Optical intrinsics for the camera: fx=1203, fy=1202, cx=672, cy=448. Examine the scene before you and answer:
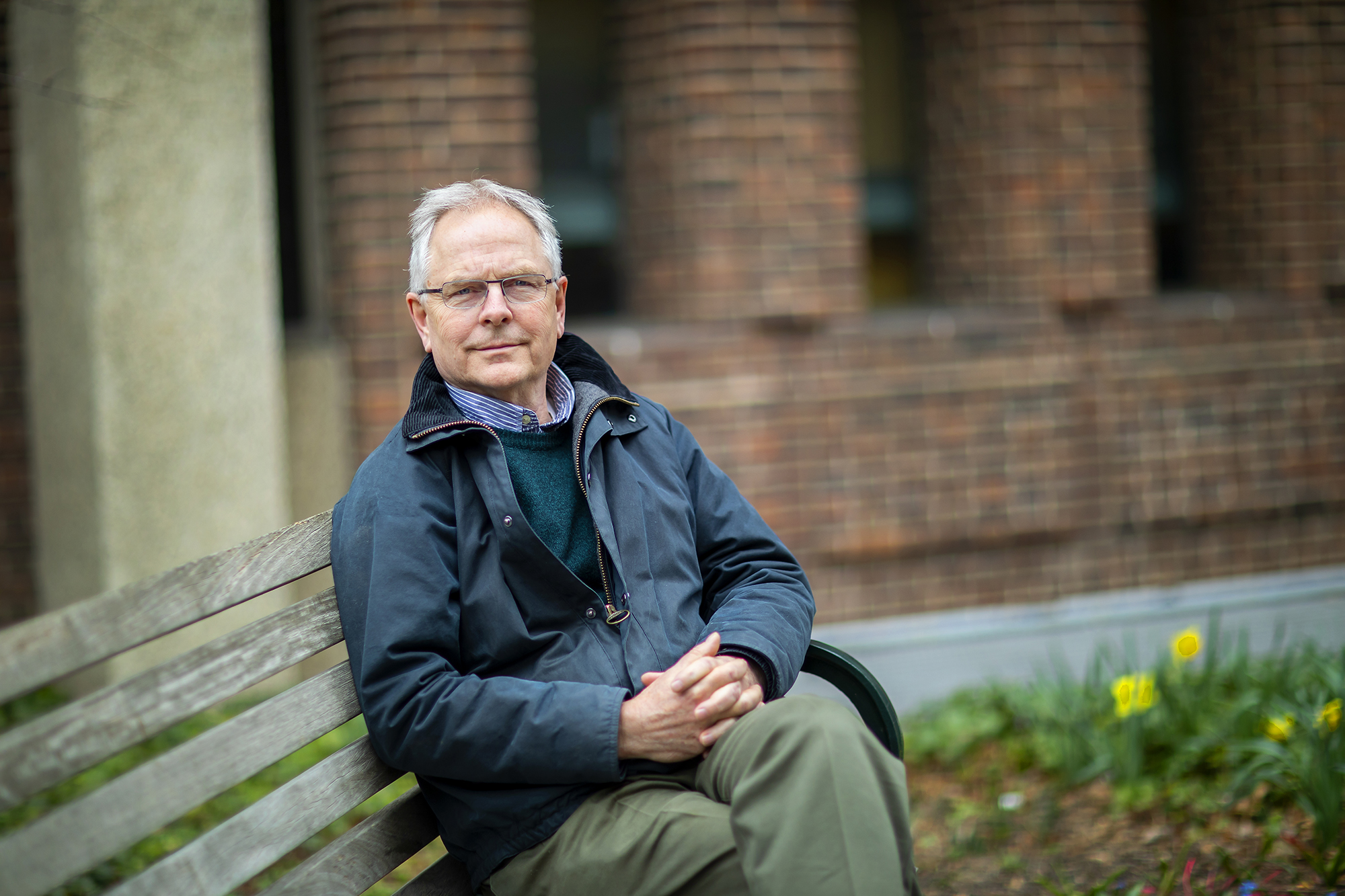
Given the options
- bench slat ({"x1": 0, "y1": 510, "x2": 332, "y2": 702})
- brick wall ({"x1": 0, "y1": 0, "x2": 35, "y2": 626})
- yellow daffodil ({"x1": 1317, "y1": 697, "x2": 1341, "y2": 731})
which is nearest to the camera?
bench slat ({"x1": 0, "y1": 510, "x2": 332, "y2": 702})

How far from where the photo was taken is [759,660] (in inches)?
90.7

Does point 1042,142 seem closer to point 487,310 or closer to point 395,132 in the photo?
point 395,132

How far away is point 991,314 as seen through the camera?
5473 mm

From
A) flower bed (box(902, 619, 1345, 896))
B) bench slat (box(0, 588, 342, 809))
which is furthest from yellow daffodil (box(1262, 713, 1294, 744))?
bench slat (box(0, 588, 342, 809))

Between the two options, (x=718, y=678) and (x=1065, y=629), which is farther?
(x=1065, y=629)

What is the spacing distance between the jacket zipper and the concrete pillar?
2.58m

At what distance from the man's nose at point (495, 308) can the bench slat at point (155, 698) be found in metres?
0.61

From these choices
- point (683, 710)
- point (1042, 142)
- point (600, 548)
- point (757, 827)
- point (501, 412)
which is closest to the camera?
point (757, 827)

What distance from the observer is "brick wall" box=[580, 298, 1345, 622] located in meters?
5.08

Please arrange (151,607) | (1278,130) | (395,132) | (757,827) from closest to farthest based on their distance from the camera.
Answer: (151,607) < (757,827) < (395,132) < (1278,130)

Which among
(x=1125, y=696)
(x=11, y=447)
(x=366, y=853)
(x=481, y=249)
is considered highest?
→ (x=481, y=249)

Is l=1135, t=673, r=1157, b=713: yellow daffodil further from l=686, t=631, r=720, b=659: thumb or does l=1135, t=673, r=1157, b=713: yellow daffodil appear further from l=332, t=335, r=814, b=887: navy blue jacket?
l=686, t=631, r=720, b=659: thumb

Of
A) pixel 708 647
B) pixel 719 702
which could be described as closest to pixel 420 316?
pixel 708 647

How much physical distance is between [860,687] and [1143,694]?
1643 mm
